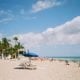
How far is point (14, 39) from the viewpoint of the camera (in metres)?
80.1

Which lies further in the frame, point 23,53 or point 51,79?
point 23,53

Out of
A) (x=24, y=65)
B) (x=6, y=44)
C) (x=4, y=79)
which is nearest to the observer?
(x=4, y=79)

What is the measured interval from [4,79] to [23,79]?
1302 mm

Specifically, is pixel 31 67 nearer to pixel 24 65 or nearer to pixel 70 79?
pixel 24 65

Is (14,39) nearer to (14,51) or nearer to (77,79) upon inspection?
(14,51)

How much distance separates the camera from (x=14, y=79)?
1394cm

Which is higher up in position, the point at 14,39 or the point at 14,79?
the point at 14,39

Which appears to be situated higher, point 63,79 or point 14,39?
point 14,39

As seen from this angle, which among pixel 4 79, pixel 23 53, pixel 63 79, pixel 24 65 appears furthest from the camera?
pixel 23 53

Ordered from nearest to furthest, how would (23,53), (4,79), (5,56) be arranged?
(4,79) < (5,56) < (23,53)

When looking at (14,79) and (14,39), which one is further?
(14,39)

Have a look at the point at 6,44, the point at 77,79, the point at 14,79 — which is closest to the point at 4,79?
the point at 14,79

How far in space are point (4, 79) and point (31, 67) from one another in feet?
30.6

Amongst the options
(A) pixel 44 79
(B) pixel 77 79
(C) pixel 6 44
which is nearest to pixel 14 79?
(A) pixel 44 79
